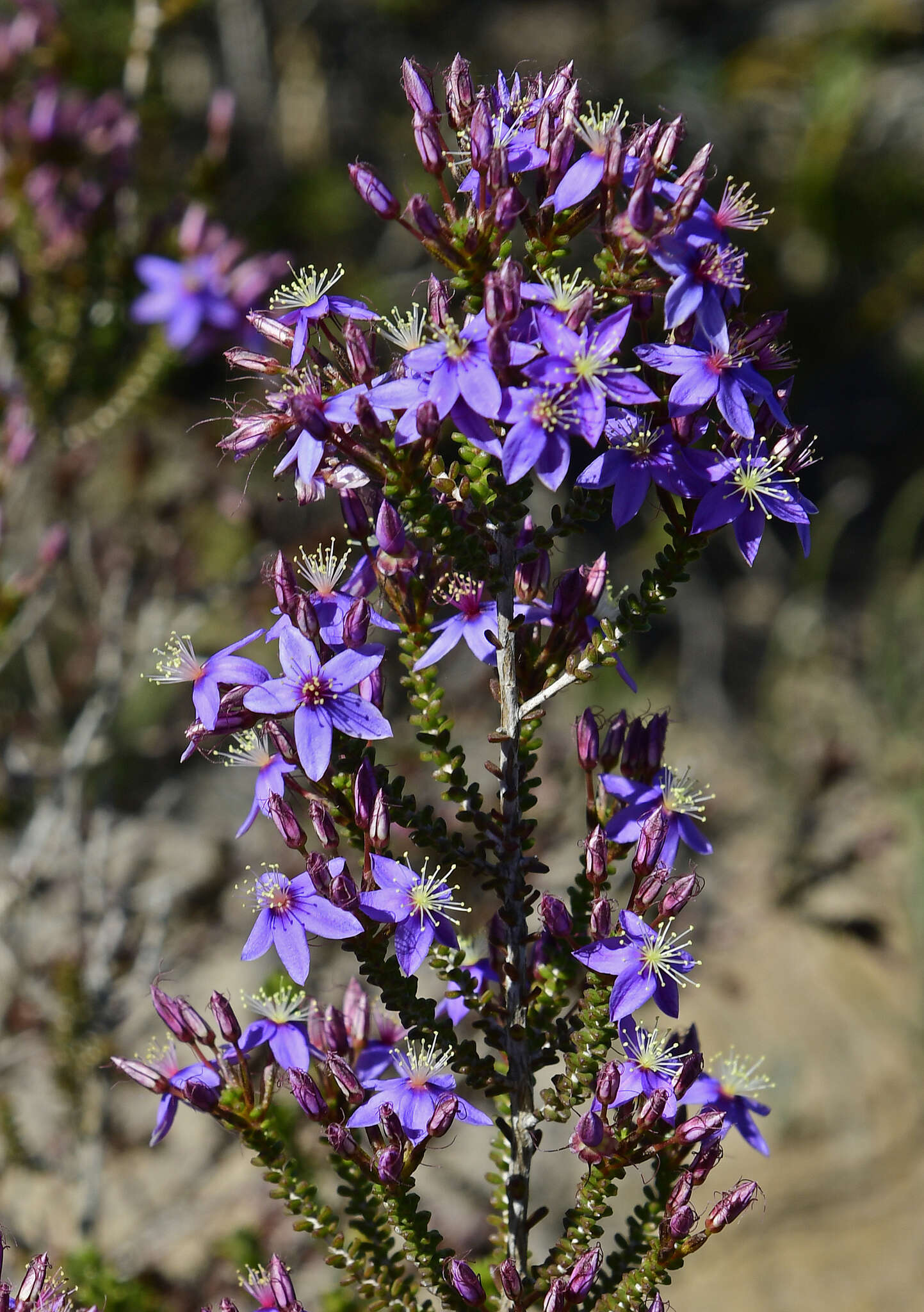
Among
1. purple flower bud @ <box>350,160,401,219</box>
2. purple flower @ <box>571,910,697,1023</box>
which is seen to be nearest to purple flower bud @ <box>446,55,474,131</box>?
purple flower bud @ <box>350,160,401,219</box>

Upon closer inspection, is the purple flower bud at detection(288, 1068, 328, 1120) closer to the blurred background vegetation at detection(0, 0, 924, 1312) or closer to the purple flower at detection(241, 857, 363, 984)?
the purple flower at detection(241, 857, 363, 984)

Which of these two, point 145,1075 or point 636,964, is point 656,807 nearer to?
point 636,964

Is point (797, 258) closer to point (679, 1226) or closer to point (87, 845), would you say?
Answer: point (87, 845)

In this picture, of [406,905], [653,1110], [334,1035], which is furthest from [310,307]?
[653,1110]

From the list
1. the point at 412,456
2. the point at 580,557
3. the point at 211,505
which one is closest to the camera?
the point at 412,456

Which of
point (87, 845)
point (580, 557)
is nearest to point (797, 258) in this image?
point (580, 557)

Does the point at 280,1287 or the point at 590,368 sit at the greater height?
the point at 590,368
